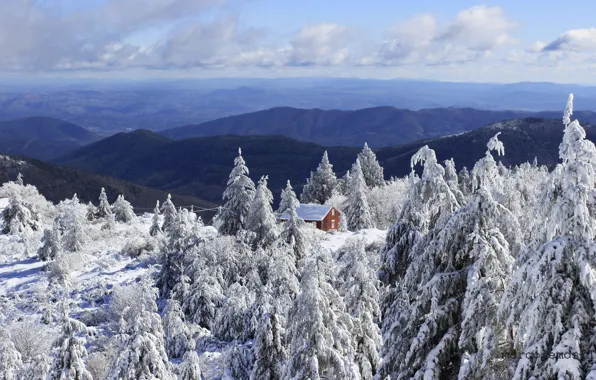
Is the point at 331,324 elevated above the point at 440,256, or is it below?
below

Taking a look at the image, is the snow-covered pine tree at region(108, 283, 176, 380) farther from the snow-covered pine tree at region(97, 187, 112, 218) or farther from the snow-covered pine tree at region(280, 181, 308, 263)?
the snow-covered pine tree at region(97, 187, 112, 218)

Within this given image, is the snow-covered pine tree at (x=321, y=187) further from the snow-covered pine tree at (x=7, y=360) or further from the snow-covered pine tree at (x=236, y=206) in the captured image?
the snow-covered pine tree at (x=7, y=360)

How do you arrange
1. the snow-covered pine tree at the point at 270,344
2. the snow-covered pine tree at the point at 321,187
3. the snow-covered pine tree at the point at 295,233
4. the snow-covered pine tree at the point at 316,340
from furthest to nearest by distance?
the snow-covered pine tree at the point at 321,187
the snow-covered pine tree at the point at 295,233
the snow-covered pine tree at the point at 270,344
the snow-covered pine tree at the point at 316,340

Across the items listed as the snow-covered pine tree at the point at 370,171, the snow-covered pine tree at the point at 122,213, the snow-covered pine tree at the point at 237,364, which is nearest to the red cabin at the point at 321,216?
the snow-covered pine tree at the point at 370,171

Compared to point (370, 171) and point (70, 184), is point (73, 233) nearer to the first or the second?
point (370, 171)

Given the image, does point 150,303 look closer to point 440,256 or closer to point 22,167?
point 440,256

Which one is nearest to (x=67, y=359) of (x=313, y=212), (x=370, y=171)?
(x=313, y=212)

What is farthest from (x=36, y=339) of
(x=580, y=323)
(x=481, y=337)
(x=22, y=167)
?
(x=22, y=167)

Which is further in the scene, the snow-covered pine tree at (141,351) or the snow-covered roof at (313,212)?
the snow-covered roof at (313,212)
